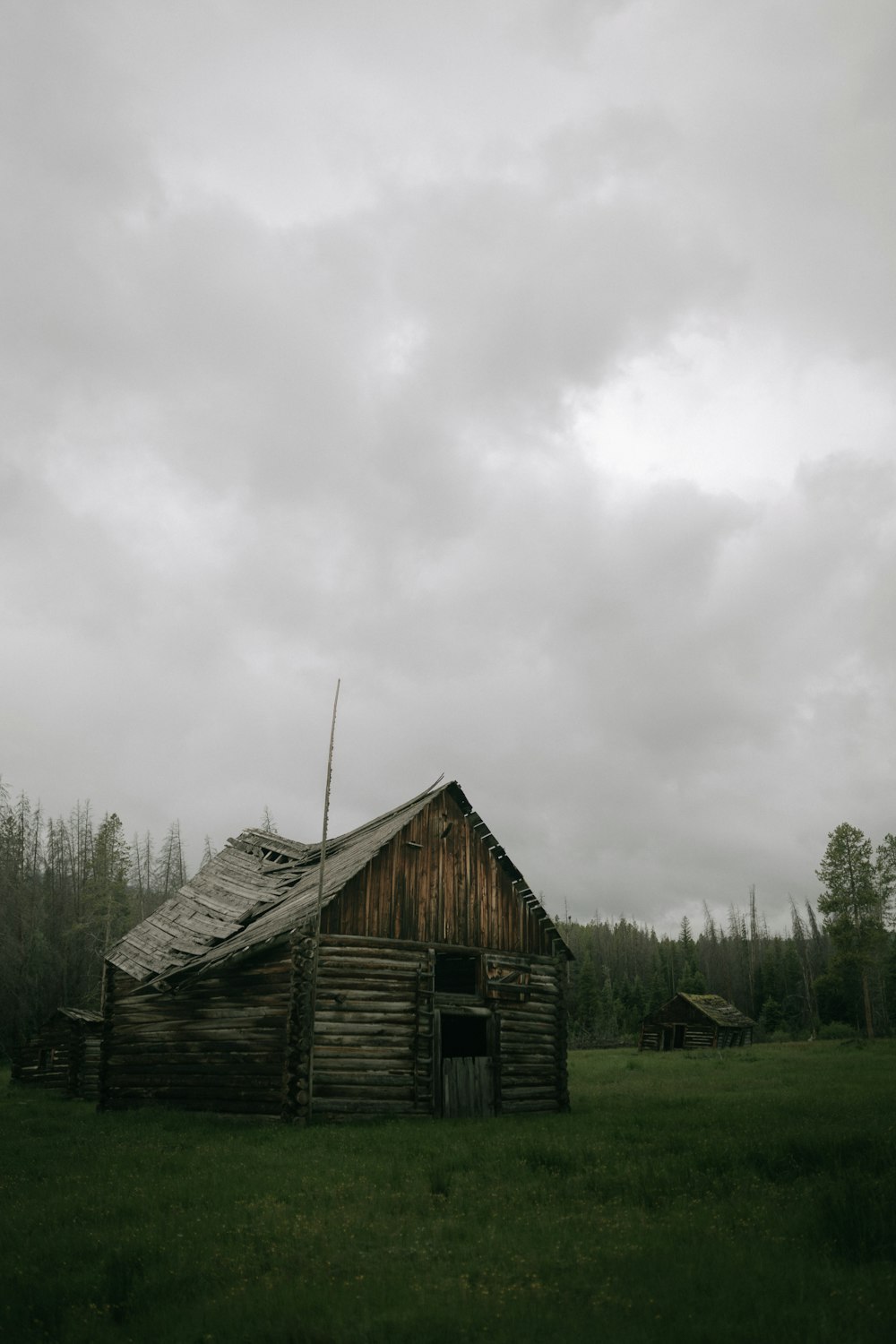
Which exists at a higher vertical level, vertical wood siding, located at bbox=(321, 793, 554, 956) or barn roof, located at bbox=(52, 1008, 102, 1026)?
vertical wood siding, located at bbox=(321, 793, 554, 956)

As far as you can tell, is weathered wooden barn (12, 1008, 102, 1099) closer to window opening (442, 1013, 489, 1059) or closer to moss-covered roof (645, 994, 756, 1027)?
window opening (442, 1013, 489, 1059)

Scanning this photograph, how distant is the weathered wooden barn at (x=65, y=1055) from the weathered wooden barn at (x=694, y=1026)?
1756 inches

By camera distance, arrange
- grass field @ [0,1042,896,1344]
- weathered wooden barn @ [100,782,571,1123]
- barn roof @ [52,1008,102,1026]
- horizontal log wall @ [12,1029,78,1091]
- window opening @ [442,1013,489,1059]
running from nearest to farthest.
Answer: grass field @ [0,1042,896,1344]
weathered wooden barn @ [100,782,571,1123]
window opening @ [442,1013,489,1059]
barn roof @ [52,1008,102,1026]
horizontal log wall @ [12,1029,78,1091]

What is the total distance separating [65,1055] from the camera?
1465 inches

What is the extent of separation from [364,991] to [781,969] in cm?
9072

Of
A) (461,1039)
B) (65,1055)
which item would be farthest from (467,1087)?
(65,1055)

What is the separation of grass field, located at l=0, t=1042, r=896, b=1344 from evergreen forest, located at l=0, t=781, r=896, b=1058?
35830 mm

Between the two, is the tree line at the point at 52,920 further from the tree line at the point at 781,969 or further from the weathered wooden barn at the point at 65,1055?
the tree line at the point at 781,969

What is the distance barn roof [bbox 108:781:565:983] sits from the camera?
23.5 metres

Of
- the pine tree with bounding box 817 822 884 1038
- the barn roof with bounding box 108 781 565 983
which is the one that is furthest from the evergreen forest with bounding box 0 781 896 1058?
the barn roof with bounding box 108 781 565 983

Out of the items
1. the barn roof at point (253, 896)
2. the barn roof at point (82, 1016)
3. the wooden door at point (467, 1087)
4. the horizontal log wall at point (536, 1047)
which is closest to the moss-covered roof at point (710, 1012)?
the horizontal log wall at point (536, 1047)

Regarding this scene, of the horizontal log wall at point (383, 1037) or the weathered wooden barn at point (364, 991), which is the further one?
the weathered wooden barn at point (364, 991)

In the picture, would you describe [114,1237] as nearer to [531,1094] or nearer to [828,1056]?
[531,1094]

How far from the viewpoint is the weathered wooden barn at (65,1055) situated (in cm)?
3506
